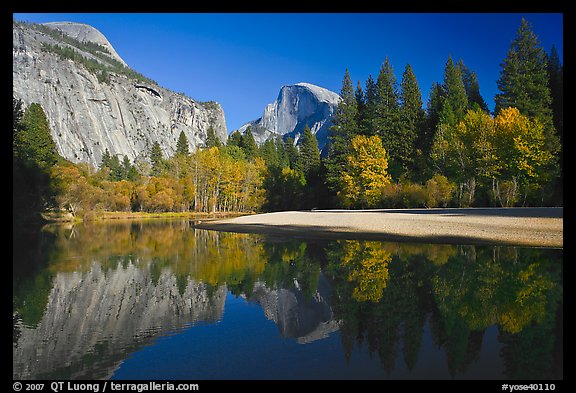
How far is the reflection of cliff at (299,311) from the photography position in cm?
736

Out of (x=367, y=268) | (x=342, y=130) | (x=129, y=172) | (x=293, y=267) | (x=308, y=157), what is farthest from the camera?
(x=129, y=172)

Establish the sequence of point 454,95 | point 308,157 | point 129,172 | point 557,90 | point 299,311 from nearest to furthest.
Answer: point 299,311 → point 557,90 → point 454,95 → point 308,157 → point 129,172

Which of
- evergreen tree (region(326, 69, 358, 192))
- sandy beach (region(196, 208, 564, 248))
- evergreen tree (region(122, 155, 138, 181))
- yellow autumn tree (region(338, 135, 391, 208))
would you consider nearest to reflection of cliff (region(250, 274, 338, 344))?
sandy beach (region(196, 208, 564, 248))

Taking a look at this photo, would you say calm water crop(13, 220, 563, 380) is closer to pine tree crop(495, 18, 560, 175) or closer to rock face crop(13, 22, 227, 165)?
pine tree crop(495, 18, 560, 175)

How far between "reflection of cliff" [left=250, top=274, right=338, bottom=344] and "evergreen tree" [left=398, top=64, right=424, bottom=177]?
4224cm

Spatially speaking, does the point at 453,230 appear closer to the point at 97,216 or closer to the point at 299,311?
the point at 299,311

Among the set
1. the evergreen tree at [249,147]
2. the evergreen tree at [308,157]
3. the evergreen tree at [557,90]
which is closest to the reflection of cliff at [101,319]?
the evergreen tree at [557,90]

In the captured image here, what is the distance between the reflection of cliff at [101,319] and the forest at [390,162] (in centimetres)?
2642

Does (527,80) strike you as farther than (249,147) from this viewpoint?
No

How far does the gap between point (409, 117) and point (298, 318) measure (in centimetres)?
4796

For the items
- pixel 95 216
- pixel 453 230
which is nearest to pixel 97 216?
pixel 95 216

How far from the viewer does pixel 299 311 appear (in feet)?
28.9

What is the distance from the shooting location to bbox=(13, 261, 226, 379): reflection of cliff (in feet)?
19.8
